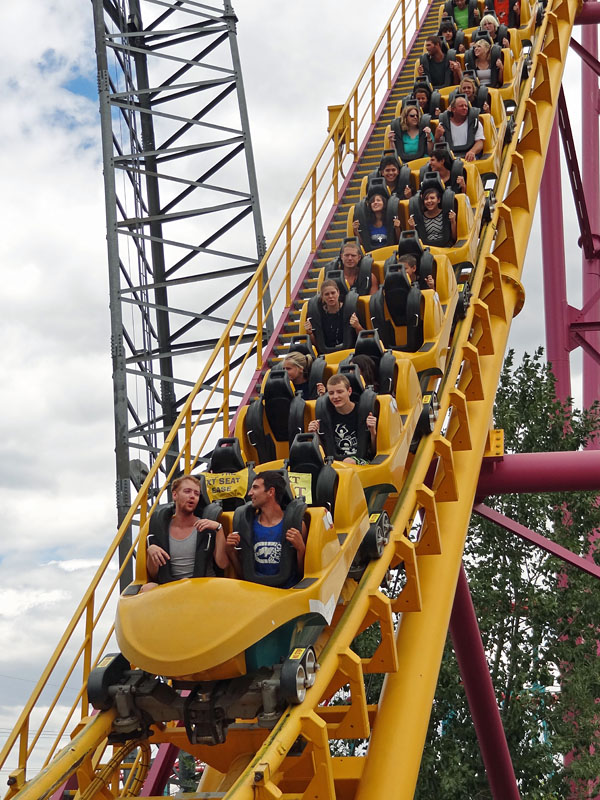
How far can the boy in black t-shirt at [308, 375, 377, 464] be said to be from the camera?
18.1 ft

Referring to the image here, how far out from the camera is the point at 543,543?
7.40 meters

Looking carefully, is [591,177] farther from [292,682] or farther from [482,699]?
[292,682]

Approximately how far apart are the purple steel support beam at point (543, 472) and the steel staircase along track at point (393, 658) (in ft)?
1.96

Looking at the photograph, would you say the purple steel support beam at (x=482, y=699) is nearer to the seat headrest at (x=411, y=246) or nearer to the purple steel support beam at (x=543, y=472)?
the purple steel support beam at (x=543, y=472)

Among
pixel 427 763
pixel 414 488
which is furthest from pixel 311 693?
pixel 427 763

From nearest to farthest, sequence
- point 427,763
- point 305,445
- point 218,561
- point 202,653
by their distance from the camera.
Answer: point 202,653 < point 218,561 < point 305,445 < point 427,763

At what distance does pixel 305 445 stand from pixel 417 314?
175 cm

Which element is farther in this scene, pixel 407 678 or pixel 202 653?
pixel 407 678

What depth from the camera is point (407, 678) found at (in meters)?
5.11

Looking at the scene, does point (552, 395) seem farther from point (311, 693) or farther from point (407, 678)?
point (311, 693)

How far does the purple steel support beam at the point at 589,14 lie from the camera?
11.5m

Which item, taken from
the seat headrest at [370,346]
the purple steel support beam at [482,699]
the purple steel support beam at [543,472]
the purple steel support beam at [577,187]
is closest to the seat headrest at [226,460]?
the seat headrest at [370,346]

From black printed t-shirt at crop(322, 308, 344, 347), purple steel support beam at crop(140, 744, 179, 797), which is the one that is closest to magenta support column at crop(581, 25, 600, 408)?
black printed t-shirt at crop(322, 308, 344, 347)

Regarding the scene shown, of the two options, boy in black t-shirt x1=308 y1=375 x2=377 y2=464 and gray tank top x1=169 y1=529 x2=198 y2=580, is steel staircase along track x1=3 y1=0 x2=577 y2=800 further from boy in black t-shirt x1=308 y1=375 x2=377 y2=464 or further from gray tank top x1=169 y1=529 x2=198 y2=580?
gray tank top x1=169 y1=529 x2=198 y2=580
